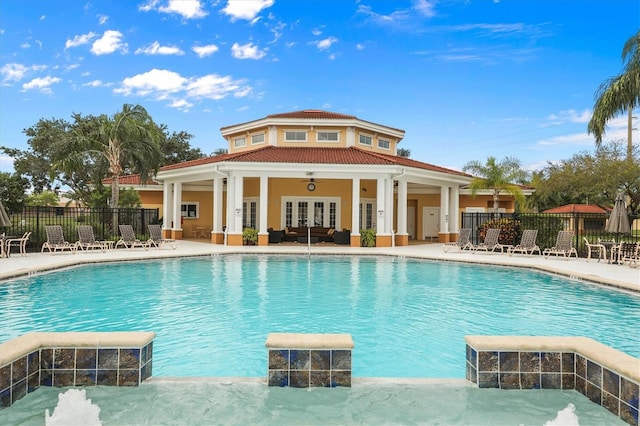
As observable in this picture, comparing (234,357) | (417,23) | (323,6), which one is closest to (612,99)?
(417,23)

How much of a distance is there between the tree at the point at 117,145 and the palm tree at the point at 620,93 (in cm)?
2056

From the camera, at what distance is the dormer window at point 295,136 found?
25.0 meters

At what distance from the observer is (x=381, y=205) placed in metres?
21.4

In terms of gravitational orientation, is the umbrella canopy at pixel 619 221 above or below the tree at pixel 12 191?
below

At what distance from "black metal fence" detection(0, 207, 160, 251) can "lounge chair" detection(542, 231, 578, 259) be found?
19.1 meters

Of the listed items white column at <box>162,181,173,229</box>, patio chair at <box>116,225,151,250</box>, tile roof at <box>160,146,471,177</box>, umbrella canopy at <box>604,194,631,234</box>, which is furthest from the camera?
white column at <box>162,181,173,229</box>

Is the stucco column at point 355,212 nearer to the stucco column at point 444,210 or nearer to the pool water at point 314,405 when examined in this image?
the stucco column at point 444,210

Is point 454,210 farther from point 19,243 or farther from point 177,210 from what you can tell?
point 19,243

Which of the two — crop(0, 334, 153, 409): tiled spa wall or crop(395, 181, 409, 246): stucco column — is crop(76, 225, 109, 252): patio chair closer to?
crop(395, 181, 409, 246): stucco column

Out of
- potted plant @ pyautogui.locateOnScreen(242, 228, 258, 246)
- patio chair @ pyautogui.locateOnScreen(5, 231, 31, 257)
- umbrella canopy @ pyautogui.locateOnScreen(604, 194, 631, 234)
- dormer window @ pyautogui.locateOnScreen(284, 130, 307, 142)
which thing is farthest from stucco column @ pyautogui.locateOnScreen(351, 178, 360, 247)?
patio chair @ pyautogui.locateOnScreen(5, 231, 31, 257)

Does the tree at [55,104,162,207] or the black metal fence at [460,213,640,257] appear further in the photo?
the tree at [55,104,162,207]

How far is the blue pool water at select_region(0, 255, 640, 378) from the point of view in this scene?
5840 millimetres

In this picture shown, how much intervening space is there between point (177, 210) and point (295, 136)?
27.4 ft

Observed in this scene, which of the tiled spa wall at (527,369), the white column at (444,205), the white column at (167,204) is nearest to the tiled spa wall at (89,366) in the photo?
the tiled spa wall at (527,369)
